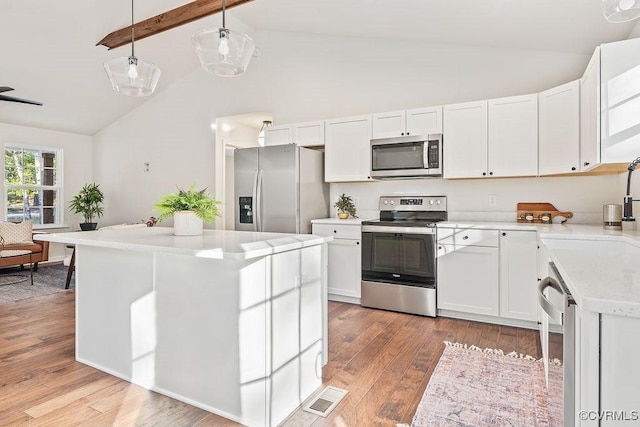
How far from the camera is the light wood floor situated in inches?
75.6

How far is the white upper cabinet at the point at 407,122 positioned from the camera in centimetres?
377

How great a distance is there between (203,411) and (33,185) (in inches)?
265

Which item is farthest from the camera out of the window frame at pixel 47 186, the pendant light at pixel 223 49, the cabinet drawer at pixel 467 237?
the window frame at pixel 47 186

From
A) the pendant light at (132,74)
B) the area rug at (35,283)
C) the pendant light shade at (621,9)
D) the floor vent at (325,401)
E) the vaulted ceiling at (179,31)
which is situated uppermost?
the vaulted ceiling at (179,31)

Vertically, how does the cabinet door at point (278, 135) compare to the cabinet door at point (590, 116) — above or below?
above

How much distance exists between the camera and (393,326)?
131 inches

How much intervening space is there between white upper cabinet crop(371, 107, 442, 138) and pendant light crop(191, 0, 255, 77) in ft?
6.23

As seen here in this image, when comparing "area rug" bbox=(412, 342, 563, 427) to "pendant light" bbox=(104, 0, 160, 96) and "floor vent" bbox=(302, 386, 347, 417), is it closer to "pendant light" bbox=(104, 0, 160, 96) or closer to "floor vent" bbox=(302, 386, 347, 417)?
"floor vent" bbox=(302, 386, 347, 417)

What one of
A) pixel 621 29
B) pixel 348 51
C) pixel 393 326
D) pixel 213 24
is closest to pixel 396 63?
pixel 348 51

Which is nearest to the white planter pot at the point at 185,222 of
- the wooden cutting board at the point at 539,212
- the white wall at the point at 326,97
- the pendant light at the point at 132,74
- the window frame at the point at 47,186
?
the pendant light at the point at 132,74

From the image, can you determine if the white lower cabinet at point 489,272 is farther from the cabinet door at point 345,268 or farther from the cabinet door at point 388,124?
the cabinet door at point 388,124

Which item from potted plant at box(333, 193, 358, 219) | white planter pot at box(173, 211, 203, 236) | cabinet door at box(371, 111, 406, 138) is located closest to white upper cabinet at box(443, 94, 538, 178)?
cabinet door at box(371, 111, 406, 138)

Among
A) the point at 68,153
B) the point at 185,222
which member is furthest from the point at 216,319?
the point at 68,153

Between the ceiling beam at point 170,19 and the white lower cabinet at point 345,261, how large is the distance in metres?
2.45
